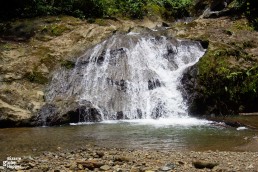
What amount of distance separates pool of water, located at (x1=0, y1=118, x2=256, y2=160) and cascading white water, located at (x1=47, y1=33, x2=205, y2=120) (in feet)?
5.00

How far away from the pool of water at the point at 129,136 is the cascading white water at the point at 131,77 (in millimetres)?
1523

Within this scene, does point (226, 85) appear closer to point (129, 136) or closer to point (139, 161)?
point (129, 136)

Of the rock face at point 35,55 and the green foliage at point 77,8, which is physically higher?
the green foliage at point 77,8

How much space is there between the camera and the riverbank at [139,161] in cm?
738

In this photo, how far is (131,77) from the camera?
693 inches

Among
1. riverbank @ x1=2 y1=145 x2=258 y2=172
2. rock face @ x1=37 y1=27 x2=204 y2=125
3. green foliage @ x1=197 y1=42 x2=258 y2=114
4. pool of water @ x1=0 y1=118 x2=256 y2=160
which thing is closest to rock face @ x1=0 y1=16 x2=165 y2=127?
rock face @ x1=37 y1=27 x2=204 y2=125

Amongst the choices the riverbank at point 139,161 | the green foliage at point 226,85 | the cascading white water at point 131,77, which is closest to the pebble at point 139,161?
the riverbank at point 139,161

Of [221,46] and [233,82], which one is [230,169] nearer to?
[233,82]

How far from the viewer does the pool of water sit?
1020 centimetres

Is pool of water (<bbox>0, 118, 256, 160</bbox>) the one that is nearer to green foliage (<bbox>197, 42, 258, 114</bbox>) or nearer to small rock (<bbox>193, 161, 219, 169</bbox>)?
small rock (<bbox>193, 161, 219, 169</bbox>)

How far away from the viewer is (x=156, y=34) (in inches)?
807

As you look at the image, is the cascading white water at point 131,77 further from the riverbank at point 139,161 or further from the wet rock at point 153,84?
the riverbank at point 139,161

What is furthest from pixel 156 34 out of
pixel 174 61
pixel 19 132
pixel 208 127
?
pixel 19 132

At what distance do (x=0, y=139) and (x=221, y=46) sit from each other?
1159 centimetres
